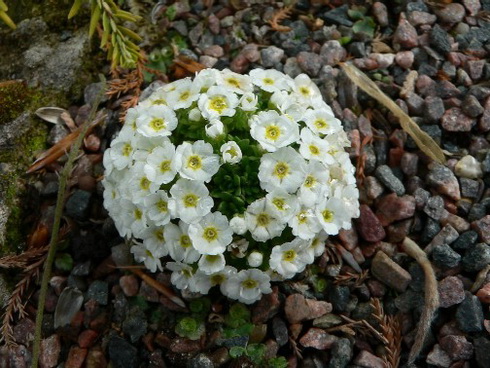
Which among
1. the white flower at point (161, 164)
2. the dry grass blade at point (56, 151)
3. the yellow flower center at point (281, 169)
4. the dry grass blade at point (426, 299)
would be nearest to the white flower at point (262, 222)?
the yellow flower center at point (281, 169)

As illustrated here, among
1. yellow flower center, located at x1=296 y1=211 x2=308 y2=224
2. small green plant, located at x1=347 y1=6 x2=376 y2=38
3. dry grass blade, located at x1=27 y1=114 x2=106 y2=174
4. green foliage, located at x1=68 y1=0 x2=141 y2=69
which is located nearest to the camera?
yellow flower center, located at x1=296 y1=211 x2=308 y2=224

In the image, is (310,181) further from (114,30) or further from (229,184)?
(114,30)

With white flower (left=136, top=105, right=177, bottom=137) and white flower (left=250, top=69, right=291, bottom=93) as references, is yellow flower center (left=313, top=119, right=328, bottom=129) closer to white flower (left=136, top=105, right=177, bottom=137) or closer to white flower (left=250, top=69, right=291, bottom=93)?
white flower (left=250, top=69, right=291, bottom=93)

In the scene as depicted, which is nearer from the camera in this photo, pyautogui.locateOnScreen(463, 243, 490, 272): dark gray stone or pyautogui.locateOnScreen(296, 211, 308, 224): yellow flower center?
pyautogui.locateOnScreen(296, 211, 308, 224): yellow flower center

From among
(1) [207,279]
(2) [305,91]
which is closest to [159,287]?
(1) [207,279]

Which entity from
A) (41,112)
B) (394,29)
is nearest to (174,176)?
(41,112)

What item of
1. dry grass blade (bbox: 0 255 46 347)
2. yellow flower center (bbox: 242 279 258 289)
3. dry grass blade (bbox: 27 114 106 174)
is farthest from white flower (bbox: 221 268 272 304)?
dry grass blade (bbox: 27 114 106 174)

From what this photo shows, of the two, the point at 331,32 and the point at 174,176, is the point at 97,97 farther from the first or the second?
the point at 331,32
